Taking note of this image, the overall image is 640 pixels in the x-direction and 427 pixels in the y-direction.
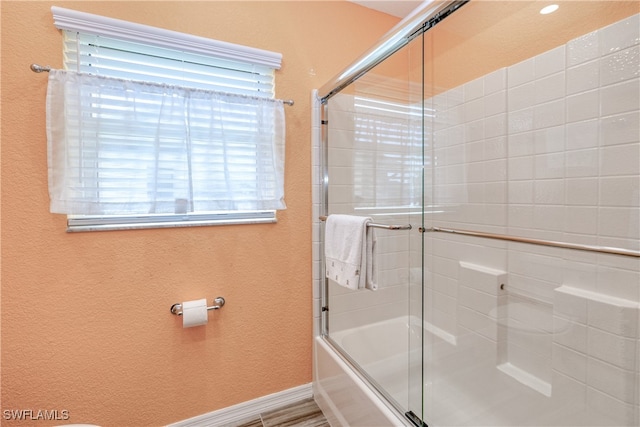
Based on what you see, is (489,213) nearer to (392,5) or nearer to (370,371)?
(370,371)

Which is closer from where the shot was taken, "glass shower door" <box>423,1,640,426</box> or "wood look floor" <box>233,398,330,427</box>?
"glass shower door" <box>423,1,640,426</box>

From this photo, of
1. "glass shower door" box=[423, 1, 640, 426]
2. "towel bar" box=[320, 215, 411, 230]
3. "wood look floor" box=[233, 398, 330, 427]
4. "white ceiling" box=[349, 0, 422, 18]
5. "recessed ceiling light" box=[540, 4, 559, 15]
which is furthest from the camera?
"white ceiling" box=[349, 0, 422, 18]

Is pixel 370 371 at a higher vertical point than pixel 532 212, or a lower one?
lower

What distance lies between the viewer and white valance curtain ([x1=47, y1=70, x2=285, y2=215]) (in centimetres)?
119

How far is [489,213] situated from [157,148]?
5.40 ft

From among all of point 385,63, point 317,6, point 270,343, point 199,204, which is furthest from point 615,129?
point 270,343

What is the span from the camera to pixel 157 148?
1.32m

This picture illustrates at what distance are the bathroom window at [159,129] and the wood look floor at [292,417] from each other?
111 centimetres

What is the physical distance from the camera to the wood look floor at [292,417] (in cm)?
155

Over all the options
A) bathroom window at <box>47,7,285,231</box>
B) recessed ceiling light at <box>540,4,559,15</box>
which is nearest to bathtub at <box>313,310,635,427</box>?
bathroom window at <box>47,7,285,231</box>

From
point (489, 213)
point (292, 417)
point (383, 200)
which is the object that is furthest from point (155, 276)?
point (489, 213)

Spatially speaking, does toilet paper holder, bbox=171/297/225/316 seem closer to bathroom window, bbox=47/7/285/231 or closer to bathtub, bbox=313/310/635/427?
bathroom window, bbox=47/7/285/231

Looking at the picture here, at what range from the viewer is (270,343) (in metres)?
1.66

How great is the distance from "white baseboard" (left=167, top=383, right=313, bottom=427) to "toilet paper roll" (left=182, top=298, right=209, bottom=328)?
532 millimetres
